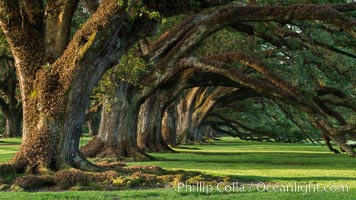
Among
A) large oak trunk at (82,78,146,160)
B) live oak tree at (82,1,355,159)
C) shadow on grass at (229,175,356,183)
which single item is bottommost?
shadow on grass at (229,175,356,183)

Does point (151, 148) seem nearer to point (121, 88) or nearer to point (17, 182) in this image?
point (121, 88)

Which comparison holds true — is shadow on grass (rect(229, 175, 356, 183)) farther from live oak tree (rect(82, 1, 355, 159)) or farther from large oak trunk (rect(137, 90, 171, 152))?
large oak trunk (rect(137, 90, 171, 152))

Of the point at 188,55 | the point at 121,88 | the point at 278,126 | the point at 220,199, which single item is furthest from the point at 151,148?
the point at 278,126

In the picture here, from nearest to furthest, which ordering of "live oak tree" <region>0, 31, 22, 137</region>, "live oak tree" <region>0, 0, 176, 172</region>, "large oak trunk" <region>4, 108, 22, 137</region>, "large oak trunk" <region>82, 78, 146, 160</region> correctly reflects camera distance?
"live oak tree" <region>0, 0, 176, 172</region>
"large oak trunk" <region>82, 78, 146, 160</region>
"live oak tree" <region>0, 31, 22, 137</region>
"large oak trunk" <region>4, 108, 22, 137</region>

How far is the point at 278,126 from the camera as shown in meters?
55.4

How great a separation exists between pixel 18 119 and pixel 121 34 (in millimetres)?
44688

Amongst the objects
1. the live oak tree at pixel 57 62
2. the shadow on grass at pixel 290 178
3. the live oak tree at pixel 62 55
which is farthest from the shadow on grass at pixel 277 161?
the live oak tree at pixel 57 62

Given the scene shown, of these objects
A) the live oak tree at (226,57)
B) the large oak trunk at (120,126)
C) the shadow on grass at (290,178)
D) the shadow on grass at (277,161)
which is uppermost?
the live oak tree at (226,57)

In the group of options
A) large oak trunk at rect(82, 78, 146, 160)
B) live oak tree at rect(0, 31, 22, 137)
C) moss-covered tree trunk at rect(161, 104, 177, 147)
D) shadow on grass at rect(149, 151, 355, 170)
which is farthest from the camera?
live oak tree at rect(0, 31, 22, 137)

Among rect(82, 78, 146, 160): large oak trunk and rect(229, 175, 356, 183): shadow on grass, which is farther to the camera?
rect(82, 78, 146, 160): large oak trunk

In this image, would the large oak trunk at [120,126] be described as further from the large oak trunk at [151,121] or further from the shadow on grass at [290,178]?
the shadow on grass at [290,178]

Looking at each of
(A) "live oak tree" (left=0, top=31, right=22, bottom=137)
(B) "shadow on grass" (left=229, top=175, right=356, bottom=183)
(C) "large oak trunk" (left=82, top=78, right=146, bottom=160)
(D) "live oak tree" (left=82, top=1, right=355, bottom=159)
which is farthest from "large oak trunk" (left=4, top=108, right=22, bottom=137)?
(B) "shadow on grass" (left=229, top=175, right=356, bottom=183)

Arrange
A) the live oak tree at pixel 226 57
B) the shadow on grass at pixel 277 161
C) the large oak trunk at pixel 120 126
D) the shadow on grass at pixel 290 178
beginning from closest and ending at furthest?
the shadow on grass at pixel 290 178 < the live oak tree at pixel 226 57 < the shadow on grass at pixel 277 161 < the large oak trunk at pixel 120 126

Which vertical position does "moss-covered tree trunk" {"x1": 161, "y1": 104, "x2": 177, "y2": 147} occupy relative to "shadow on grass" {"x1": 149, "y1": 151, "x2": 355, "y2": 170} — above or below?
above
